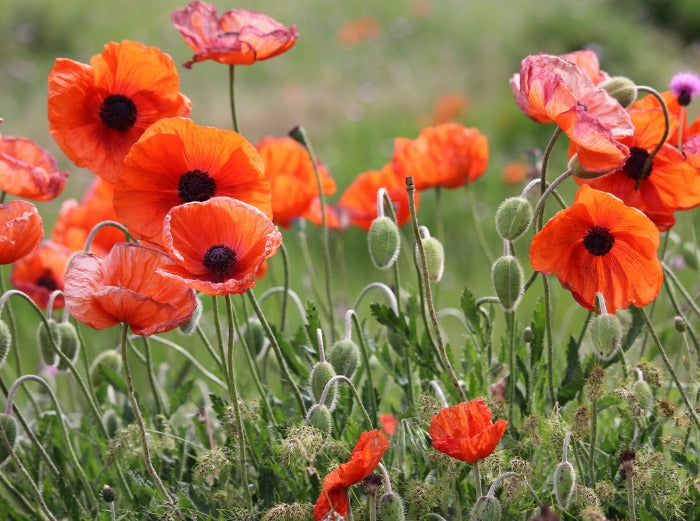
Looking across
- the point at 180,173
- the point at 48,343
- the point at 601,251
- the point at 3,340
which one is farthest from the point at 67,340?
the point at 601,251

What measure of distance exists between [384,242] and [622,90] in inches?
17.8

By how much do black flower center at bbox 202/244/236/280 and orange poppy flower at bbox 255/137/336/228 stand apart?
83cm

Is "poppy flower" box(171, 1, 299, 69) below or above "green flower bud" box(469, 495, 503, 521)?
above

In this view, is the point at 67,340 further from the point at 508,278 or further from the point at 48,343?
the point at 508,278

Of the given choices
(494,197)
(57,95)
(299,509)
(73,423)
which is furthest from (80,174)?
(299,509)

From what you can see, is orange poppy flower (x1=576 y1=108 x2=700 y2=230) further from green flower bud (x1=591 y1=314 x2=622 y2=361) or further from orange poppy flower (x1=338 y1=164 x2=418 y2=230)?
orange poppy flower (x1=338 y1=164 x2=418 y2=230)

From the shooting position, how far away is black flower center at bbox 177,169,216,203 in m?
1.54

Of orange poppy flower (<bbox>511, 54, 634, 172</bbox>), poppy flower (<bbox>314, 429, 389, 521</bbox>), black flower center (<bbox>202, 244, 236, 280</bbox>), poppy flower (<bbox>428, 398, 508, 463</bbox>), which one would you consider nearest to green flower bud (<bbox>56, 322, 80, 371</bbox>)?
black flower center (<bbox>202, 244, 236, 280</bbox>)

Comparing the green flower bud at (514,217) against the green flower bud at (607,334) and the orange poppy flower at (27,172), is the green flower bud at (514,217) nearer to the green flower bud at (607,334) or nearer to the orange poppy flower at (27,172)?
the green flower bud at (607,334)

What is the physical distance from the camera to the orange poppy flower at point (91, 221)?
240 cm

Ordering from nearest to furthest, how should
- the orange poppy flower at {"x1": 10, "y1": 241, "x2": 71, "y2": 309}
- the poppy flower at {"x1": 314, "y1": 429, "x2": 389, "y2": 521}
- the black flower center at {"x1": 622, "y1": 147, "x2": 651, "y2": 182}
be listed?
1. the poppy flower at {"x1": 314, "y1": 429, "x2": 389, "y2": 521}
2. the black flower center at {"x1": 622, "y1": 147, "x2": 651, "y2": 182}
3. the orange poppy flower at {"x1": 10, "y1": 241, "x2": 71, "y2": 309}

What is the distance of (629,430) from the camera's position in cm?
173

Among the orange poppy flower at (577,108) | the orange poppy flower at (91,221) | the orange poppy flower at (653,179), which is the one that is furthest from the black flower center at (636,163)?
the orange poppy flower at (91,221)

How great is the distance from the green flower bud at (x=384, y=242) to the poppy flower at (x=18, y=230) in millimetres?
507
